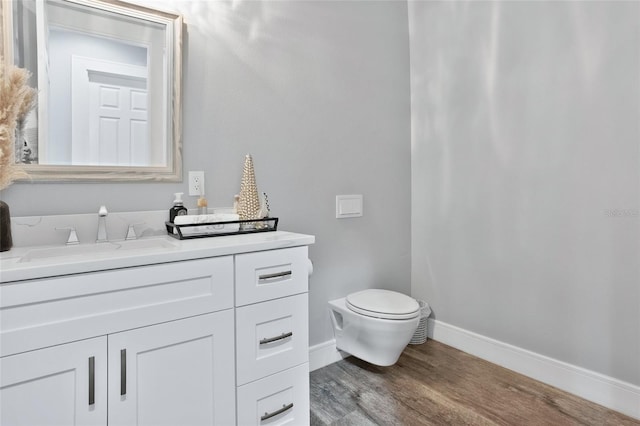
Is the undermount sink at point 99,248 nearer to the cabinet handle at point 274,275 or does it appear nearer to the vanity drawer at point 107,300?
the vanity drawer at point 107,300

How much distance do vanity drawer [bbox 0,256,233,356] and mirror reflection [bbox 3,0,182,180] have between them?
1.92 feet

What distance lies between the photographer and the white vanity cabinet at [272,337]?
4.13 ft

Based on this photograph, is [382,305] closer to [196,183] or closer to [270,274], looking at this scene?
[270,274]

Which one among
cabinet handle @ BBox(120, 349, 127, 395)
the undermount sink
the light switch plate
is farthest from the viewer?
the light switch plate

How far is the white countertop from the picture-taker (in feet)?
3.04

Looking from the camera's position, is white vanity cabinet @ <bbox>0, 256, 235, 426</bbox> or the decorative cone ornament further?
the decorative cone ornament

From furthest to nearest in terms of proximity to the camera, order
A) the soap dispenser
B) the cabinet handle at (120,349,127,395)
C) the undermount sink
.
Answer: the soap dispenser
the undermount sink
the cabinet handle at (120,349,127,395)

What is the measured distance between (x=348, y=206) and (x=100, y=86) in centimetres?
136

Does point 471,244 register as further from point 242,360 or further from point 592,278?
point 242,360

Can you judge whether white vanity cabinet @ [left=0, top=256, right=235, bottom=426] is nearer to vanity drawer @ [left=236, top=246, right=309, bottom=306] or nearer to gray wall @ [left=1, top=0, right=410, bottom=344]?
vanity drawer @ [left=236, top=246, right=309, bottom=306]

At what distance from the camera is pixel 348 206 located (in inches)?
86.7

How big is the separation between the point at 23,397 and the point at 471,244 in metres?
2.14

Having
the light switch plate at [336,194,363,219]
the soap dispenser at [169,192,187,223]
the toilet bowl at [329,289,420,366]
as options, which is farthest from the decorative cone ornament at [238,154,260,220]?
the toilet bowl at [329,289,420,366]

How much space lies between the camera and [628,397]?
5.35 ft
